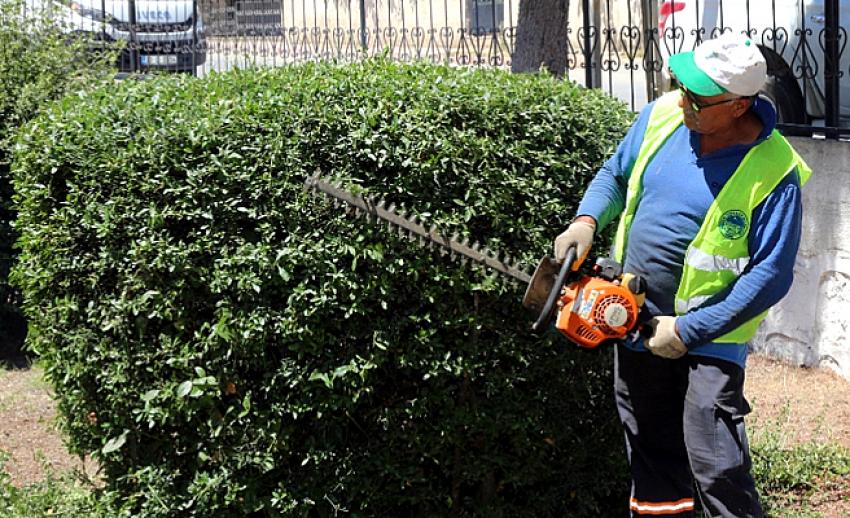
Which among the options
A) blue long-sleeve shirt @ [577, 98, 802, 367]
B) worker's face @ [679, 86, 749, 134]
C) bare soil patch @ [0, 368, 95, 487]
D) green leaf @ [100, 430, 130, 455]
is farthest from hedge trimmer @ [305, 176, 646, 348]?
bare soil patch @ [0, 368, 95, 487]

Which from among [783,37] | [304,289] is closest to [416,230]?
[304,289]

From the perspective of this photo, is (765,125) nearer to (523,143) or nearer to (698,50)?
(698,50)

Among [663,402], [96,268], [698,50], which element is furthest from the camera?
[96,268]

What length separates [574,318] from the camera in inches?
145

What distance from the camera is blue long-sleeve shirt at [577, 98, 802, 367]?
139 inches

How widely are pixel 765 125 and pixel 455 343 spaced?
1.38 meters

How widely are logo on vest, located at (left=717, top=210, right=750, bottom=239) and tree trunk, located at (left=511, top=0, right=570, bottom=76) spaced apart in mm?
4314

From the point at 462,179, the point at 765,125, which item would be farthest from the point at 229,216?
the point at 765,125

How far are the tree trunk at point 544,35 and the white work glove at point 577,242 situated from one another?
4053 mm

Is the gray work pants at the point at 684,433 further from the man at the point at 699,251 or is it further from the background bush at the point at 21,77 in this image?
the background bush at the point at 21,77

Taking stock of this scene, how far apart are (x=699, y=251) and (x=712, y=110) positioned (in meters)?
0.45

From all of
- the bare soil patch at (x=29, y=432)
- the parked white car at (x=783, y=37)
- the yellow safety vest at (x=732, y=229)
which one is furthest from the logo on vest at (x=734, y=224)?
the parked white car at (x=783, y=37)

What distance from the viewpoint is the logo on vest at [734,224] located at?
3541 millimetres

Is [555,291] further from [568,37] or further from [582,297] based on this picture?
[568,37]
